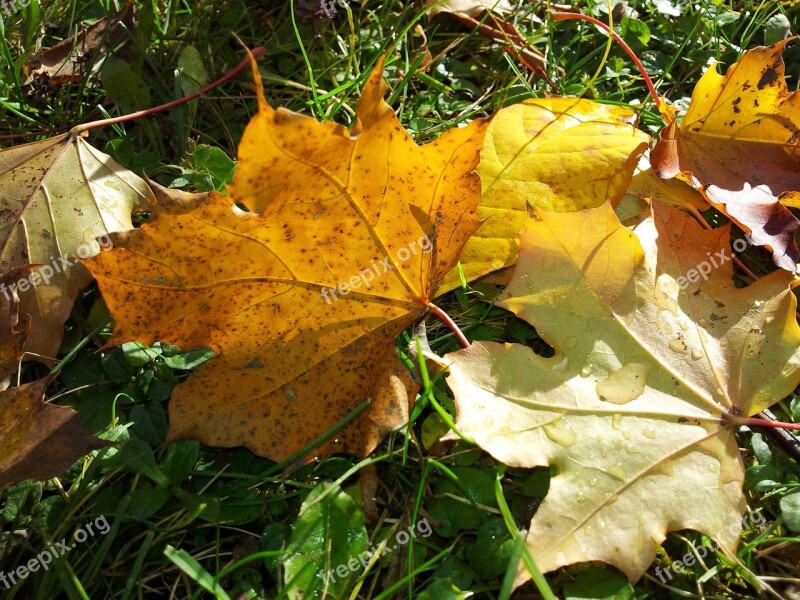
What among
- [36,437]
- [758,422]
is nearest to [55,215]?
[36,437]

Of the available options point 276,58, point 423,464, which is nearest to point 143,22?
point 276,58

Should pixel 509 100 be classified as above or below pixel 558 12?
below

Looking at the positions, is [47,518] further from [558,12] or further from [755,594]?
[558,12]

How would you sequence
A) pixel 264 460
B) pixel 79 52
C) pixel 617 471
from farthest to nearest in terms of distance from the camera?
pixel 79 52
pixel 264 460
pixel 617 471

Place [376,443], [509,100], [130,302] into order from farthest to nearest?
[509,100], [376,443], [130,302]

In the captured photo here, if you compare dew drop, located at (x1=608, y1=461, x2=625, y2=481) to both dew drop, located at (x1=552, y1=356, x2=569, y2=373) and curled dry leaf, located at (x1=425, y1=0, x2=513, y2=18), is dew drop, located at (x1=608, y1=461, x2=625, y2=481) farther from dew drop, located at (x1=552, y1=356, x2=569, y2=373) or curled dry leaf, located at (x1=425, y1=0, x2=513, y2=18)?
curled dry leaf, located at (x1=425, y1=0, x2=513, y2=18)

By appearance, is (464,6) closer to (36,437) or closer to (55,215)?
(55,215)

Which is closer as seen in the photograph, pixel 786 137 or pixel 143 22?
pixel 786 137
